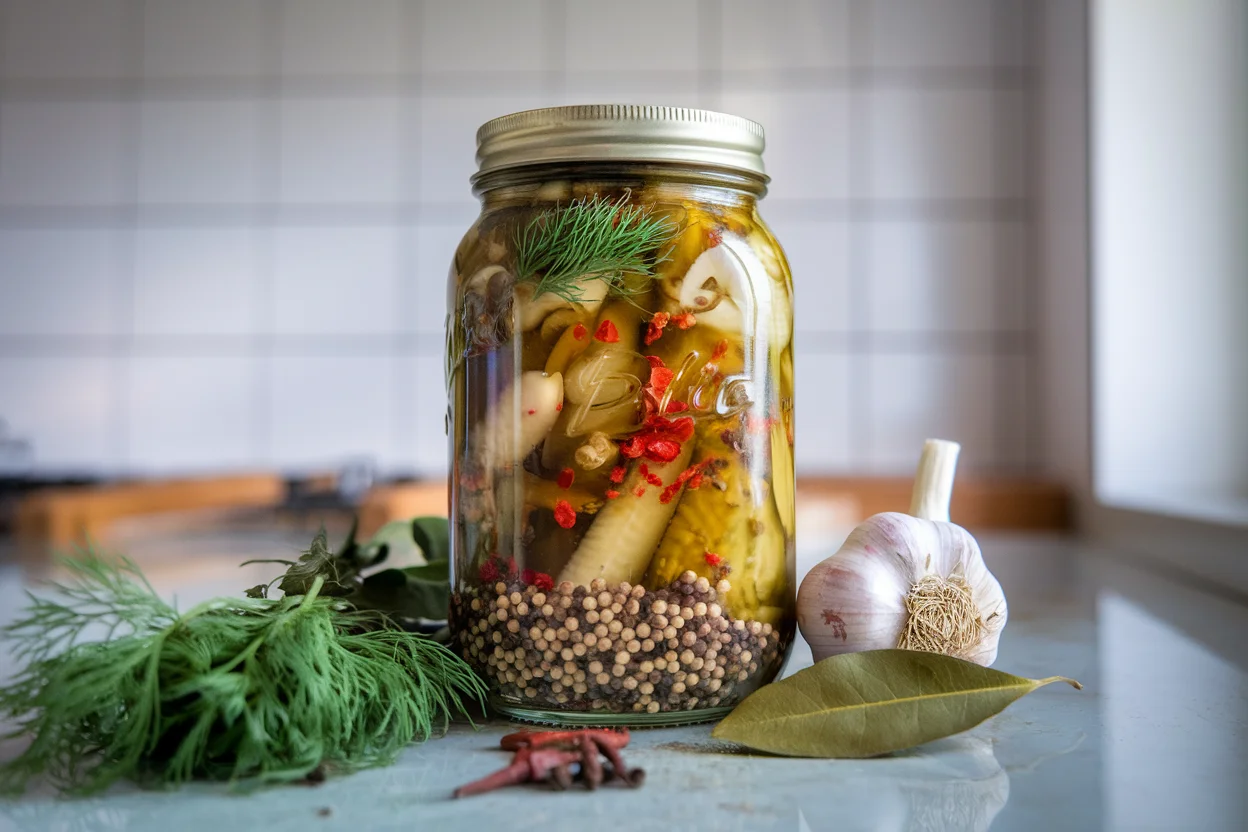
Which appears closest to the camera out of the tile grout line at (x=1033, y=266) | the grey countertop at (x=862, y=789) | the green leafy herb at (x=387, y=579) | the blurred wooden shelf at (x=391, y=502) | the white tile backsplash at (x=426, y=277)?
the grey countertop at (x=862, y=789)

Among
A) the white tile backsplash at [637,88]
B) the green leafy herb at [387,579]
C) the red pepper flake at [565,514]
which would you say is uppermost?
the white tile backsplash at [637,88]

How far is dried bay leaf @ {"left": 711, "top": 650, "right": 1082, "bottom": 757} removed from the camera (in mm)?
364

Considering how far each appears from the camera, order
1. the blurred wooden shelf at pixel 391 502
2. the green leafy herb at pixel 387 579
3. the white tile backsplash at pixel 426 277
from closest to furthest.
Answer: the green leafy herb at pixel 387 579, the blurred wooden shelf at pixel 391 502, the white tile backsplash at pixel 426 277

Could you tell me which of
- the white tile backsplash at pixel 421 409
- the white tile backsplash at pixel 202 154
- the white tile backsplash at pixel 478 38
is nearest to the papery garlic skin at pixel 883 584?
the white tile backsplash at pixel 421 409

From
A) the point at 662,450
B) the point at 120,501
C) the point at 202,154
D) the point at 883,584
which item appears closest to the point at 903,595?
the point at 883,584

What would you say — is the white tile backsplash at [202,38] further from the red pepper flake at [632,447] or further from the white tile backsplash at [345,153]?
the red pepper flake at [632,447]

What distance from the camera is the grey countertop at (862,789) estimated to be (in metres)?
0.31

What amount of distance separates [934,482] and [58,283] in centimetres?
196

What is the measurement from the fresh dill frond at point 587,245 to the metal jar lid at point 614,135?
21 mm

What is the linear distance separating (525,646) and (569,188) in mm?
174

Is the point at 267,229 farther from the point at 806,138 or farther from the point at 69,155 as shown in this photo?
the point at 806,138

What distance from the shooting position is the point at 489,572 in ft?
1.33

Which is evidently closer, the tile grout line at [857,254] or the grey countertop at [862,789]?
the grey countertop at [862,789]

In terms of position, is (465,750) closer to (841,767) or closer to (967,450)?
(841,767)
